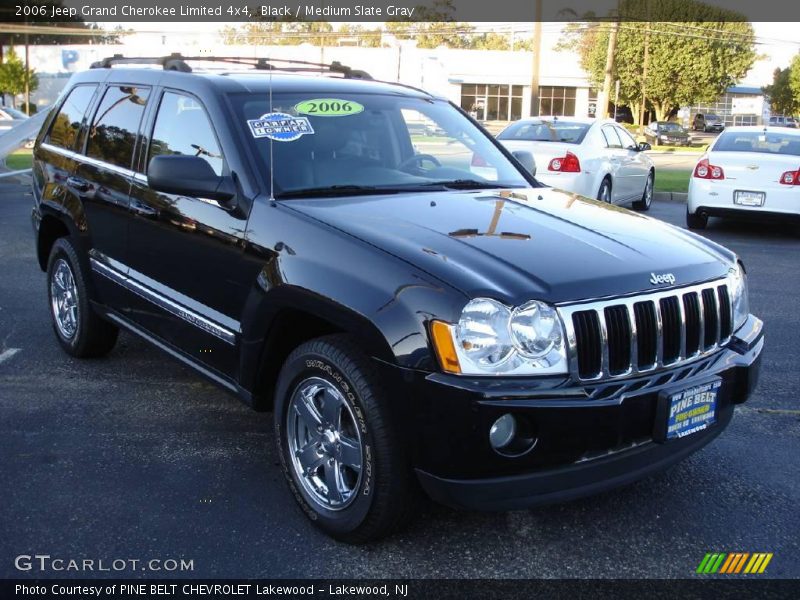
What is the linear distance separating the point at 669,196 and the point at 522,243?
14.9m

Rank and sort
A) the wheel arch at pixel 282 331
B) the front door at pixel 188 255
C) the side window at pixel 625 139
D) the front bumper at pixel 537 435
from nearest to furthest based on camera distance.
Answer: the front bumper at pixel 537 435, the wheel arch at pixel 282 331, the front door at pixel 188 255, the side window at pixel 625 139

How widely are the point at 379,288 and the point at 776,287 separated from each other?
662cm

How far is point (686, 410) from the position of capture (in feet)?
10.6

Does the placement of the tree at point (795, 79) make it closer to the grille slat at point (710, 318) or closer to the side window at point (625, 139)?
the side window at point (625, 139)

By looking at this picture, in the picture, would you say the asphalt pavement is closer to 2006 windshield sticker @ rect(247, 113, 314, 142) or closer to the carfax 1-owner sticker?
the carfax 1-owner sticker

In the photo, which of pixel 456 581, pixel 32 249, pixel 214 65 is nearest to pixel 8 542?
pixel 456 581

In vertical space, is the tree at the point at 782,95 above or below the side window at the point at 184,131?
above

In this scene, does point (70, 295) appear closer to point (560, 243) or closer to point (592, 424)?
point (560, 243)

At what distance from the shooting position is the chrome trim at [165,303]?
3.95 metres

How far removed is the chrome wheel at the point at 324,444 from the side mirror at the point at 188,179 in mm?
985

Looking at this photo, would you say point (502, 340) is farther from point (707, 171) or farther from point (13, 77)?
point (13, 77)

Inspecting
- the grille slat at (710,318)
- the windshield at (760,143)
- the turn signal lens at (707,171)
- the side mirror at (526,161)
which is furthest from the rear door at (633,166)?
the grille slat at (710,318)

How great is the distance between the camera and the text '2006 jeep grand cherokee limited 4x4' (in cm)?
296

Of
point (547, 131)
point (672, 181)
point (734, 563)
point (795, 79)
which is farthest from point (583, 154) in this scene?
point (795, 79)
